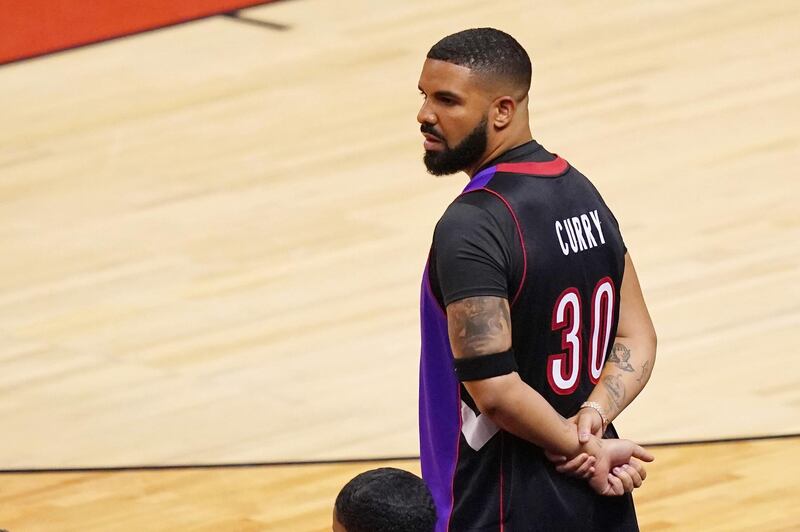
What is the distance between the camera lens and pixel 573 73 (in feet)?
26.3

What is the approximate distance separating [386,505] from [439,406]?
527 mm

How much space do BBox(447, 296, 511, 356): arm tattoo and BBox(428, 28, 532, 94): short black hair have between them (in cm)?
36

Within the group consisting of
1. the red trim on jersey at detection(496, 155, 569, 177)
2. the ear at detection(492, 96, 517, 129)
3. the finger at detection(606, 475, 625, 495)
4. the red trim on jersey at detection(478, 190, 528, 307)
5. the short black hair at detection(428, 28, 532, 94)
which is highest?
the short black hair at detection(428, 28, 532, 94)

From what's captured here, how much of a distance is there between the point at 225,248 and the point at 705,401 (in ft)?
6.59

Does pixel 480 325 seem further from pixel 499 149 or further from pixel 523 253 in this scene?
pixel 499 149

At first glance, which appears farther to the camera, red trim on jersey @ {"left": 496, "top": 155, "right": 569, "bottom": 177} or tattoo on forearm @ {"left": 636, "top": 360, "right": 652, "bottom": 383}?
tattoo on forearm @ {"left": 636, "top": 360, "right": 652, "bottom": 383}

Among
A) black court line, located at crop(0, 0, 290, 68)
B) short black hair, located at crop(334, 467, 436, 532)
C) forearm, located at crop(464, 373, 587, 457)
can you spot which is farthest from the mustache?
black court line, located at crop(0, 0, 290, 68)

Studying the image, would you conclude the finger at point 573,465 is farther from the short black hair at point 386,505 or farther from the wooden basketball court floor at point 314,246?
the wooden basketball court floor at point 314,246

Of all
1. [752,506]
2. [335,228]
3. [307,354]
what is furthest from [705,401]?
[335,228]

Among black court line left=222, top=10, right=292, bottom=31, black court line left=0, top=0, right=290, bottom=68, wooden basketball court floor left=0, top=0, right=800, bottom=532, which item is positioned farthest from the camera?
black court line left=222, top=10, right=292, bottom=31

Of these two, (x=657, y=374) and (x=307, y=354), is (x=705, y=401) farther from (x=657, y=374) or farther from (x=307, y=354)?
(x=307, y=354)

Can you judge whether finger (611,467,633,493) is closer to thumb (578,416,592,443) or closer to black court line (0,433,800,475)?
thumb (578,416,592,443)

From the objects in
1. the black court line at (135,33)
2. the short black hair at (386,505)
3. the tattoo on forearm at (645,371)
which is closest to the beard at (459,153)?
the tattoo on forearm at (645,371)

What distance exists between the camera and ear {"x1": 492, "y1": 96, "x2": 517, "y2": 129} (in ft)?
9.53
